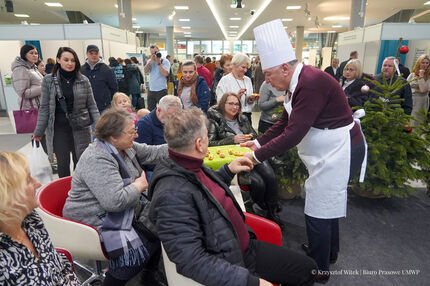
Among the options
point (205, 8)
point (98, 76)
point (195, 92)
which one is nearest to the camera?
point (195, 92)

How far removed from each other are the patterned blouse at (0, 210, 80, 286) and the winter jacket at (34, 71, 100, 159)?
1996 millimetres

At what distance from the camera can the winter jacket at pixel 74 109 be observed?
2898 mm

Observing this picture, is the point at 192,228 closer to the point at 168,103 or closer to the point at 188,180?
the point at 188,180

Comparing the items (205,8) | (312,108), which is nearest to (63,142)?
(312,108)

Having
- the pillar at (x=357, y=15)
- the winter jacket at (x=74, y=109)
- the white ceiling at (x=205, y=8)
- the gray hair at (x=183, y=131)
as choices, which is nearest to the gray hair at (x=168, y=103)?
the winter jacket at (x=74, y=109)

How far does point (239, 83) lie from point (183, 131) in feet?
9.19

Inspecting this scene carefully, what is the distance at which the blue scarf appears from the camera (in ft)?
5.33

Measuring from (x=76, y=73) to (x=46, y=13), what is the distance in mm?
13760

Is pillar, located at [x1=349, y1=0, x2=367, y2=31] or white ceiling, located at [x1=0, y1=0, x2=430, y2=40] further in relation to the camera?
white ceiling, located at [x1=0, y1=0, x2=430, y2=40]

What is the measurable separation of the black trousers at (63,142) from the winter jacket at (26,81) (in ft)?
4.68

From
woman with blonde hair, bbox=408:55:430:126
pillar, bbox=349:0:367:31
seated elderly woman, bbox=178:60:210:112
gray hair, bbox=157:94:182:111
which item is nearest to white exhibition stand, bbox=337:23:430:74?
woman with blonde hair, bbox=408:55:430:126

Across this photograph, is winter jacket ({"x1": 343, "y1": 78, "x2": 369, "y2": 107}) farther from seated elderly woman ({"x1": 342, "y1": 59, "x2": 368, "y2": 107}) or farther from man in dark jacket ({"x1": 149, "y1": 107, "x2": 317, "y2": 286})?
man in dark jacket ({"x1": 149, "y1": 107, "x2": 317, "y2": 286})

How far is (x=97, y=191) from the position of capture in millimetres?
1604

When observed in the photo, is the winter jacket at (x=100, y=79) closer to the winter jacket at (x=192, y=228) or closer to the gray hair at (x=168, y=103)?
the gray hair at (x=168, y=103)
